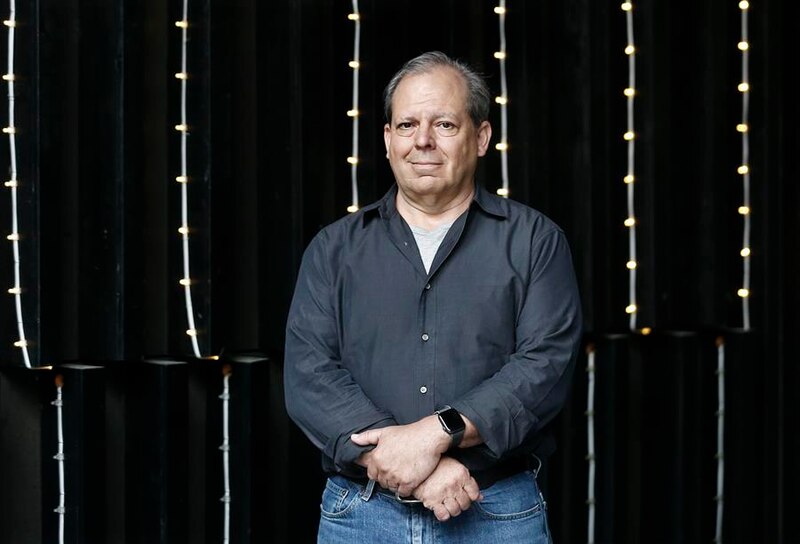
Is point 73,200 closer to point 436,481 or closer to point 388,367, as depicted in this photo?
point 388,367

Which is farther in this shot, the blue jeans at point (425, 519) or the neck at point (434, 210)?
the neck at point (434, 210)

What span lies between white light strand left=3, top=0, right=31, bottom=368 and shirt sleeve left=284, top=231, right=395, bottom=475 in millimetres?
749

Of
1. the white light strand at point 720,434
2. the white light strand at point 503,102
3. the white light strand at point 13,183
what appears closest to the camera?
the white light strand at point 13,183

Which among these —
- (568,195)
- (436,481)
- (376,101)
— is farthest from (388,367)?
(568,195)

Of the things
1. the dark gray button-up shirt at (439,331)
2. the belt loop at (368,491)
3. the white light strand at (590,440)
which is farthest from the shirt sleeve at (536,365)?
the white light strand at (590,440)

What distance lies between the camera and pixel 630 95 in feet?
11.7

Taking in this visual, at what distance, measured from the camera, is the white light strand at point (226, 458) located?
304cm

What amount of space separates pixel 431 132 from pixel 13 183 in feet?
3.45

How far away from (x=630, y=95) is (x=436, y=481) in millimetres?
1804

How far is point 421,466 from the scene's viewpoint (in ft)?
6.98

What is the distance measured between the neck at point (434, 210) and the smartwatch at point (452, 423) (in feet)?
1.39

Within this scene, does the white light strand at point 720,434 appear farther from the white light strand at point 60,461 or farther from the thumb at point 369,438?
the white light strand at point 60,461

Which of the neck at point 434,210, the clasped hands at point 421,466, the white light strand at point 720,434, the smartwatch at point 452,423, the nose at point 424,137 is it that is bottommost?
the white light strand at point 720,434

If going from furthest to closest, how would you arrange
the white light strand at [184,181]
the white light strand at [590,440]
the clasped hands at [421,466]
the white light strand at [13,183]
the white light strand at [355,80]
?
the white light strand at [590,440] < the white light strand at [355,80] < the white light strand at [184,181] < the white light strand at [13,183] < the clasped hands at [421,466]
